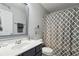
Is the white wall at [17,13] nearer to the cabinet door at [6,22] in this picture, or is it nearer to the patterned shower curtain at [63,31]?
the cabinet door at [6,22]

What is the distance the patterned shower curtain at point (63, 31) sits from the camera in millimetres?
2015

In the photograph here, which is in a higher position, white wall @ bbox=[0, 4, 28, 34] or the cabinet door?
white wall @ bbox=[0, 4, 28, 34]

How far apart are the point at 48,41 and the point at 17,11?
4.95ft

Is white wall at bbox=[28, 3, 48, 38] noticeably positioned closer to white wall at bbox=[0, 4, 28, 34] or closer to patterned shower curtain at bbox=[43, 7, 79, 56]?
white wall at bbox=[0, 4, 28, 34]

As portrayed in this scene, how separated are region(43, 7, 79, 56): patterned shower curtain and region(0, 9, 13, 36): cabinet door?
1350 mm

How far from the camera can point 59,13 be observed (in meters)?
2.18

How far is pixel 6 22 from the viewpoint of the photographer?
3.84 feet

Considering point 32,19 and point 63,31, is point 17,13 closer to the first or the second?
point 32,19

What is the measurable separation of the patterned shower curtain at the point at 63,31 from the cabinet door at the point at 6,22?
1.35 metres

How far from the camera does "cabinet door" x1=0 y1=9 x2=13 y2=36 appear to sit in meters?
1.10

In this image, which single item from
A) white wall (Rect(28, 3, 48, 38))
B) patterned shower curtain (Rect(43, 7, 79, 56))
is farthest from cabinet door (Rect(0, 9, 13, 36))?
patterned shower curtain (Rect(43, 7, 79, 56))

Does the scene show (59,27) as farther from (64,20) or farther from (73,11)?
(73,11)

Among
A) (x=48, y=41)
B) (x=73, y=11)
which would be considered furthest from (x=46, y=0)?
(x=48, y=41)

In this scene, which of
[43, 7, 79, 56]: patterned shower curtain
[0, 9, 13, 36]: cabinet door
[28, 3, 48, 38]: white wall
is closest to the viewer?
[0, 9, 13, 36]: cabinet door
